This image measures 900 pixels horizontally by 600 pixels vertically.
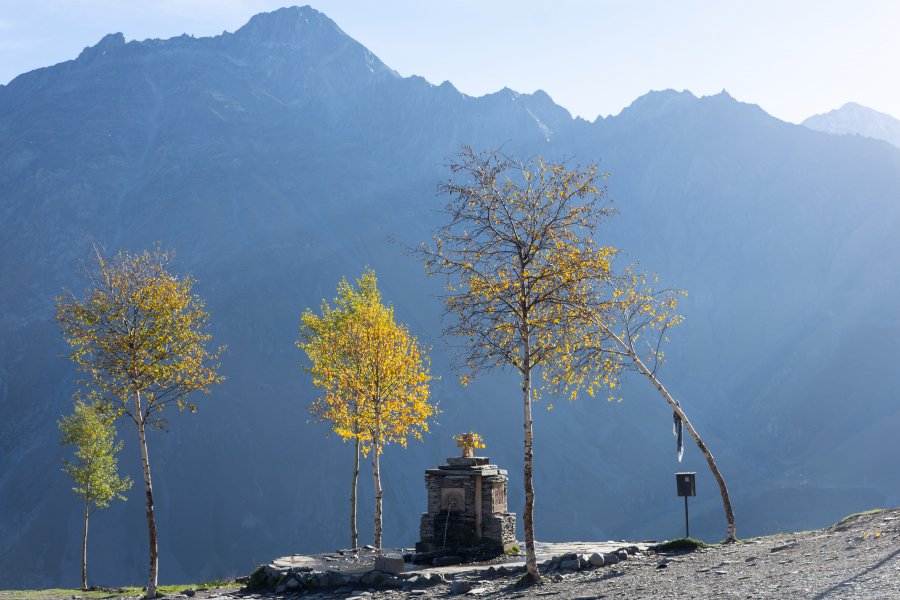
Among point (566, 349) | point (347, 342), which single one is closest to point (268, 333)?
point (347, 342)

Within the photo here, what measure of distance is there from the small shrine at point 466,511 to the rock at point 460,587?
6.66 metres

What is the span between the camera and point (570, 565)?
21.9 m

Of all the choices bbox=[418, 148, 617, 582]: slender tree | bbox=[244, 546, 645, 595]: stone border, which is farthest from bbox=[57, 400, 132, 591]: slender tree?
bbox=[418, 148, 617, 582]: slender tree

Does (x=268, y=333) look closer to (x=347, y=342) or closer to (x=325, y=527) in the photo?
(x=325, y=527)

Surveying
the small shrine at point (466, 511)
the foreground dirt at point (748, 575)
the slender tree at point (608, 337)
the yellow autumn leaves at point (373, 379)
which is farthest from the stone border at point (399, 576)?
the yellow autumn leaves at point (373, 379)

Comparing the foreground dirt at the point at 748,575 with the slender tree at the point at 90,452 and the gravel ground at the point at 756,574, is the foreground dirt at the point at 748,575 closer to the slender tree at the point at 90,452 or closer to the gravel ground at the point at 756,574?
the gravel ground at the point at 756,574

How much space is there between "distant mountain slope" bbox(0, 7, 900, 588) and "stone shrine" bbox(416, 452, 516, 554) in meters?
66.1

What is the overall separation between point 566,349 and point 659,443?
109923mm

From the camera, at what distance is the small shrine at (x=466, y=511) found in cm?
2752

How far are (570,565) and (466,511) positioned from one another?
6.71m

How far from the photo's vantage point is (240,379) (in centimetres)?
12600

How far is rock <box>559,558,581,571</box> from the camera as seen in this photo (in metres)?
21.7

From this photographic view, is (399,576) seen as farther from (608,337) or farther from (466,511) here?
(608,337)

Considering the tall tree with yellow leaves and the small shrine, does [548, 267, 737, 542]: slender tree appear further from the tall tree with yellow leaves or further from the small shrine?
the tall tree with yellow leaves
